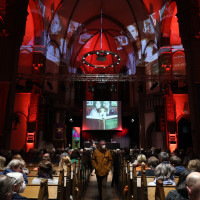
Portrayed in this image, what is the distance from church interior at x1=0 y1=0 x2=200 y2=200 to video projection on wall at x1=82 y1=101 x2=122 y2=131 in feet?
0.31

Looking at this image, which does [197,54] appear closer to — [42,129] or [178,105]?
[178,105]

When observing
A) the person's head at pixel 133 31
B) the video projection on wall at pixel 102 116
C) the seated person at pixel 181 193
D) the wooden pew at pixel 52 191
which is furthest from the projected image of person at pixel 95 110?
the seated person at pixel 181 193

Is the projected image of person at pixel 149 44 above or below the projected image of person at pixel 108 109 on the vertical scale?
above

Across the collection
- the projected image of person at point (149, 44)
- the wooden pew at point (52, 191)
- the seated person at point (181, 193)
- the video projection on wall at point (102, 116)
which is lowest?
the wooden pew at point (52, 191)

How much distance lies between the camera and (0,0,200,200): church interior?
9.10 metres

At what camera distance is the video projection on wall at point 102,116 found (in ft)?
57.8

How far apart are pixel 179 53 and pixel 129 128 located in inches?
374

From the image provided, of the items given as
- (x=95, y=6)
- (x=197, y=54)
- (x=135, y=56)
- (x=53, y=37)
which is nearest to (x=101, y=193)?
(x=197, y=54)

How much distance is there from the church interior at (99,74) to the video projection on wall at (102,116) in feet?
0.31

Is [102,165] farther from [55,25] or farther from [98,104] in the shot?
[55,25]

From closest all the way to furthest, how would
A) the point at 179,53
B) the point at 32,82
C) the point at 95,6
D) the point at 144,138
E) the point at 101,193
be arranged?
1. the point at 101,193
2. the point at 32,82
3. the point at 179,53
4. the point at 144,138
5. the point at 95,6

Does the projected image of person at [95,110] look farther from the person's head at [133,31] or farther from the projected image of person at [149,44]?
the person's head at [133,31]

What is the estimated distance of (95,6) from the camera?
1867 cm

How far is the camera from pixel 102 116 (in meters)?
17.7
